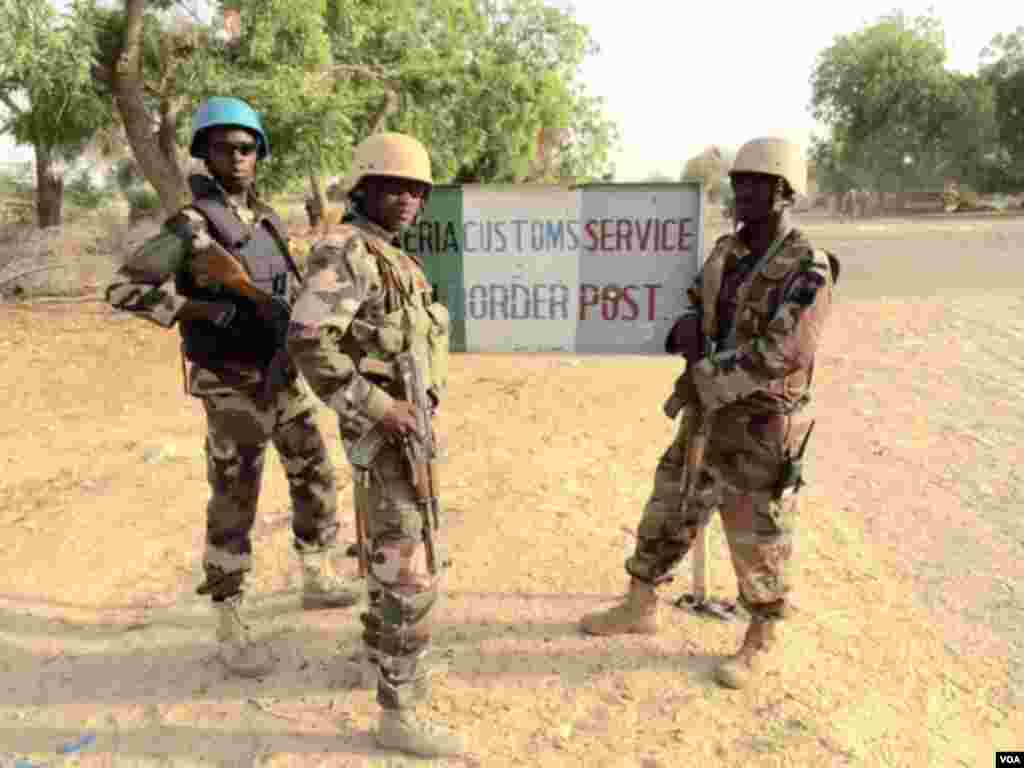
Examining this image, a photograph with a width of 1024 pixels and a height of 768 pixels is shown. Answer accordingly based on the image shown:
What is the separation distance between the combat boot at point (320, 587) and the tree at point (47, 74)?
7419 mm

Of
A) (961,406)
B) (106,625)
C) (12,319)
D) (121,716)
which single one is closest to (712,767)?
(121,716)

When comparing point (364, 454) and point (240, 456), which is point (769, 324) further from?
point (240, 456)

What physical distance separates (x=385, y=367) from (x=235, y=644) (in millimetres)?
1326

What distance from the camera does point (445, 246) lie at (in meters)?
3.92

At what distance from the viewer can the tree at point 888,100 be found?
124 feet

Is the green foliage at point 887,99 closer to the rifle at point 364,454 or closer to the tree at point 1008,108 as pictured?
the tree at point 1008,108

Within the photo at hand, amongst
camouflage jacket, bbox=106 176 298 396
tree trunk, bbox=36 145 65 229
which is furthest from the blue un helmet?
tree trunk, bbox=36 145 65 229

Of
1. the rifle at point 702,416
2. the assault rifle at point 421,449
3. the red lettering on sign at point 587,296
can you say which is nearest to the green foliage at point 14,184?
the red lettering on sign at point 587,296

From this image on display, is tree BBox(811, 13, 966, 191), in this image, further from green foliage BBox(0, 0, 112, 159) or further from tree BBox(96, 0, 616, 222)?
green foliage BBox(0, 0, 112, 159)

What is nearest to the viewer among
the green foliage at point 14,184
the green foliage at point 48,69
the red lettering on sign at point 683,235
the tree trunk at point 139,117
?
the red lettering on sign at point 683,235

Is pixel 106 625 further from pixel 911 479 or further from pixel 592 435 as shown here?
pixel 911 479

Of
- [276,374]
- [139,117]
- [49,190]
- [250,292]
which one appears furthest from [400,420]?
[49,190]

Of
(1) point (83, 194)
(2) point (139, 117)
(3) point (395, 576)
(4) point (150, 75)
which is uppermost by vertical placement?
(4) point (150, 75)

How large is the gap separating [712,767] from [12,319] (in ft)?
35.2
